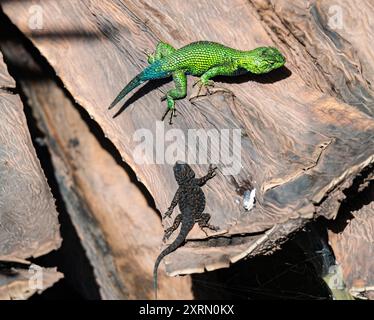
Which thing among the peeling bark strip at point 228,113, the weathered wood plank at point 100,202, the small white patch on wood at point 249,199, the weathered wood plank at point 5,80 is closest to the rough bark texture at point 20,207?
the weathered wood plank at point 5,80

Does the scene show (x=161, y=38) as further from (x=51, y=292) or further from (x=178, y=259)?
(x=51, y=292)

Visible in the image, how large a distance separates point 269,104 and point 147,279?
1808 millimetres

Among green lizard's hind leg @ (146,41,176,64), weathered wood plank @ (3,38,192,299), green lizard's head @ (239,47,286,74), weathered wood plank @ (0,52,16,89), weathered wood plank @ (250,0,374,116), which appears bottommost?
weathered wood plank @ (3,38,192,299)

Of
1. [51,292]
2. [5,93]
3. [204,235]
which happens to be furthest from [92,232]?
[204,235]

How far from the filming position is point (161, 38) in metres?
4.94

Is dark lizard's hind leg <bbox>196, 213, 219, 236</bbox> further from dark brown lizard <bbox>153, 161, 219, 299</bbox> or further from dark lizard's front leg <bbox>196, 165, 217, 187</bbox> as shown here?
dark lizard's front leg <bbox>196, 165, 217, 187</bbox>

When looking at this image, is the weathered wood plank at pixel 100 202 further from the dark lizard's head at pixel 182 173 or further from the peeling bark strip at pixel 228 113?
the dark lizard's head at pixel 182 173

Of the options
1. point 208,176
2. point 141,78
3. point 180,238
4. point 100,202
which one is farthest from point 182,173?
point 100,202

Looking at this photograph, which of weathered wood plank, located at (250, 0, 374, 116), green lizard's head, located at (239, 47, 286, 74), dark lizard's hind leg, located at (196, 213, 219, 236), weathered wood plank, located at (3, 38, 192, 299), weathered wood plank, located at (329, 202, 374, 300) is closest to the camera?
dark lizard's hind leg, located at (196, 213, 219, 236)

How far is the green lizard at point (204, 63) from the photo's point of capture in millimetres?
4707

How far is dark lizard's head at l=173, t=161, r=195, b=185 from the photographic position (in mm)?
4297

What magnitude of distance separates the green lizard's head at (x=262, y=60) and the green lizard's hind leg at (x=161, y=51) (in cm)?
55

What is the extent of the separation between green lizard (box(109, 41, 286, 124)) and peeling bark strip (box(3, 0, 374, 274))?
0.38 ft

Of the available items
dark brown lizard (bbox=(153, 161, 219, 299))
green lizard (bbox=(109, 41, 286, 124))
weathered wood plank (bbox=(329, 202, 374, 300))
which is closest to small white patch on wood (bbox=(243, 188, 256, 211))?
dark brown lizard (bbox=(153, 161, 219, 299))
